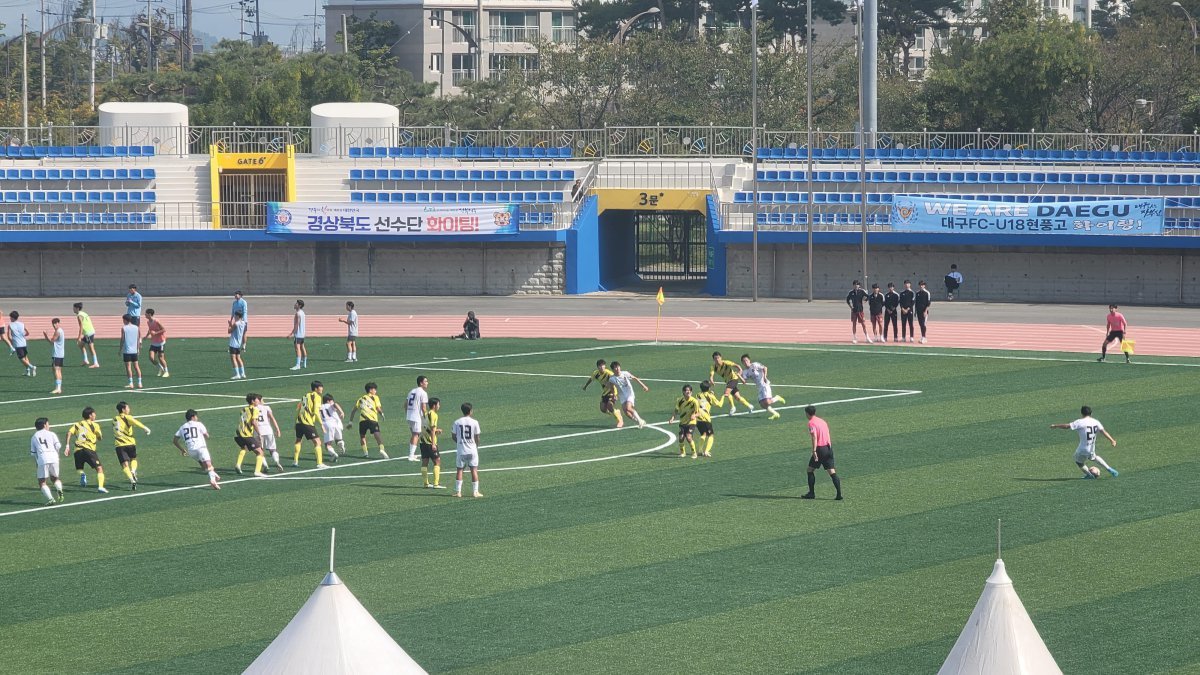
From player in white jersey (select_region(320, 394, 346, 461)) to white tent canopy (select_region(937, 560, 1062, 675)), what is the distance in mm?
18682

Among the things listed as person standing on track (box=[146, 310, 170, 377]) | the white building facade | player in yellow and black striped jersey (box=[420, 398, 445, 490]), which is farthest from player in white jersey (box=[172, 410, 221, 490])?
the white building facade

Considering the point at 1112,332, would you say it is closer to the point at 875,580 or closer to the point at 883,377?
the point at 883,377

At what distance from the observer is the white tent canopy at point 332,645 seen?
1016 cm

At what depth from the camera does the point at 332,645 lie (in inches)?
403

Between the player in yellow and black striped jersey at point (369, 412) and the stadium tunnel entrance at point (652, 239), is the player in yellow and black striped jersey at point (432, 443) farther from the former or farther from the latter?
the stadium tunnel entrance at point (652, 239)

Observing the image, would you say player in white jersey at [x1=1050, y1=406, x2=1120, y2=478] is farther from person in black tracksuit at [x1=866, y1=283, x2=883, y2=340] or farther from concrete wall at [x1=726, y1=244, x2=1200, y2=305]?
concrete wall at [x1=726, y1=244, x2=1200, y2=305]

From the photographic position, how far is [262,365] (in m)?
41.3

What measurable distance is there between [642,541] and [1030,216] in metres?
40.2

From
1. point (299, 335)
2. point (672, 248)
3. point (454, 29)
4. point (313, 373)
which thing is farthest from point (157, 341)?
point (454, 29)

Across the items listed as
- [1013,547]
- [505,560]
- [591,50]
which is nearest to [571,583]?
[505,560]

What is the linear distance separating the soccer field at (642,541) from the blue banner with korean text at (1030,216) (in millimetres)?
23017

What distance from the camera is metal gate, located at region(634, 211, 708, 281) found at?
69625mm

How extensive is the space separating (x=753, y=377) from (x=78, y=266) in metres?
37.4

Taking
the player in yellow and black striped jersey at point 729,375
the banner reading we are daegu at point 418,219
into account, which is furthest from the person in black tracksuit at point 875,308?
the banner reading we are daegu at point 418,219
